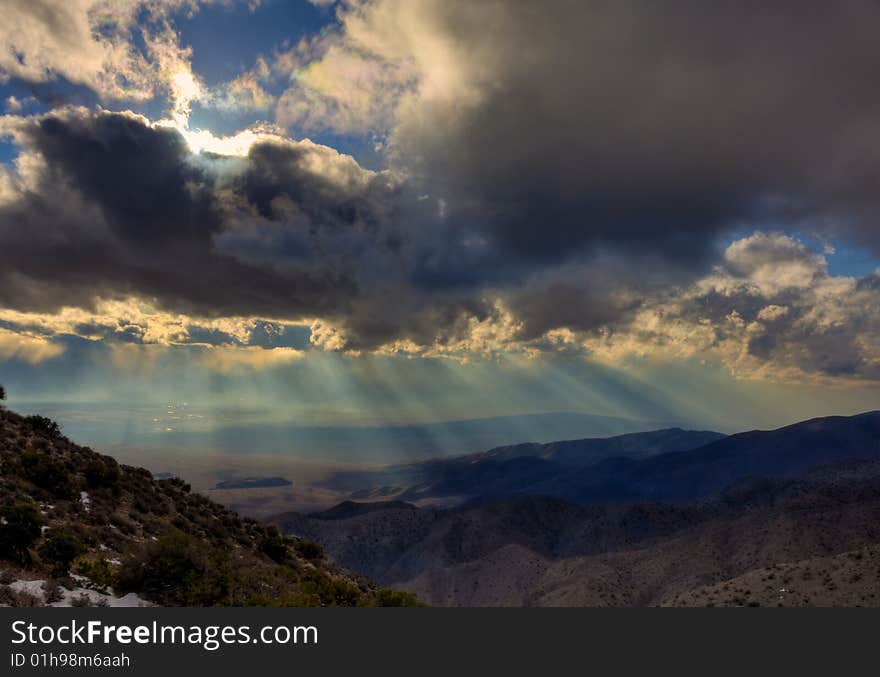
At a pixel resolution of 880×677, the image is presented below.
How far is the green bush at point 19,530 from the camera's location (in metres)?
18.2

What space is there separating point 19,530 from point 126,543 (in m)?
6.58

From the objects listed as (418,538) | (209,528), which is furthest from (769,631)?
(418,538)

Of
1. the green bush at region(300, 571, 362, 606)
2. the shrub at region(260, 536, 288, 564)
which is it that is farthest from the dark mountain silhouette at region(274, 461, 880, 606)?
the shrub at region(260, 536, 288, 564)

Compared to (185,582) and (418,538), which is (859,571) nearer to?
(185,582)

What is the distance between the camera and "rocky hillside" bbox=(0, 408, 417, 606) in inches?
719

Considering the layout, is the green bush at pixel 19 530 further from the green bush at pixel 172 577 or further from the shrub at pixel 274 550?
the shrub at pixel 274 550

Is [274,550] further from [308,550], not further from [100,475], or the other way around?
[100,475]

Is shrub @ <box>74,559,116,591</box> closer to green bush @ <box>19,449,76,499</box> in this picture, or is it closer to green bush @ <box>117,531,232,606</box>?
green bush @ <box>117,531,232,606</box>

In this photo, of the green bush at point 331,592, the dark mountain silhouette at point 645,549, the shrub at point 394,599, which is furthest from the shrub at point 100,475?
the dark mountain silhouette at point 645,549

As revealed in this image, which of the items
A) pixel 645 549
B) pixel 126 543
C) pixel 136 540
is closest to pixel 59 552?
pixel 126 543

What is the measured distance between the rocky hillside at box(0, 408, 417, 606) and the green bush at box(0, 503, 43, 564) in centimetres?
4

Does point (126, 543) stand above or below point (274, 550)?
above

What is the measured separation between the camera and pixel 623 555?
412ft

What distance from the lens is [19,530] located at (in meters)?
18.5
